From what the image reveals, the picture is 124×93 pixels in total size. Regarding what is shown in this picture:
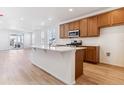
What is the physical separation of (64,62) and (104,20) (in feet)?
10.00

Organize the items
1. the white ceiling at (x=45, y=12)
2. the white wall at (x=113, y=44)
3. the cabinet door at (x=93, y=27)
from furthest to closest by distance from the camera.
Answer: the cabinet door at (x=93, y=27), the white ceiling at (x=45, y=12), the white wall at (x=113, y=44)

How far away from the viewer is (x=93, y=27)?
18.7 feet

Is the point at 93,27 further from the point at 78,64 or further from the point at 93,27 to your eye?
the point at 78,64

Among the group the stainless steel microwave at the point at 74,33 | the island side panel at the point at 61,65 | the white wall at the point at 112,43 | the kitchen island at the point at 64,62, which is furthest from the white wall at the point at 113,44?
the island side panel at the point at 61,65

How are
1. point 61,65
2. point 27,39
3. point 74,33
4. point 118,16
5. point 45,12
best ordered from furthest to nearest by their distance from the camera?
point 27,39 → point 74,33 → point 45,12 → point 118,16 → point 61,65

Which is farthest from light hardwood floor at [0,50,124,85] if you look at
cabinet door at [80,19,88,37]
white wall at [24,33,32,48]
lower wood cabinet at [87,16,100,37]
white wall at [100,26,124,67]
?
white wall at [24,33,32,48]

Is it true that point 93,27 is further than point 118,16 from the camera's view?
Yes

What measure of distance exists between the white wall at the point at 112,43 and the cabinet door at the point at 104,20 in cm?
37

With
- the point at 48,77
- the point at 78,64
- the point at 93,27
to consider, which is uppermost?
the point at 93,27

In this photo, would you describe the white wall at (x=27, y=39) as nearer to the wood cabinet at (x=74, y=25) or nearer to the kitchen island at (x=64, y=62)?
the wood cabinet at (x=74, y=25)

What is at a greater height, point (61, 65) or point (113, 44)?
point (113, 44)

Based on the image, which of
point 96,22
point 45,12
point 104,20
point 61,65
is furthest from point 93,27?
point 61,65

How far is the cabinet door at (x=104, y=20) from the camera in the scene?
4957 mm

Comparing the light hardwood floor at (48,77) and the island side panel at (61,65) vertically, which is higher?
the island side panel at (61,65)
